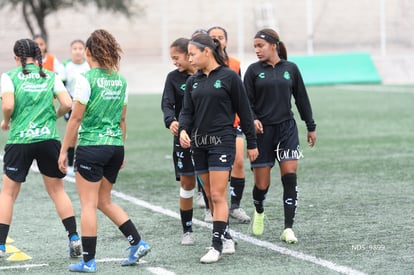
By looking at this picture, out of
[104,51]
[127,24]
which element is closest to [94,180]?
[104,51]

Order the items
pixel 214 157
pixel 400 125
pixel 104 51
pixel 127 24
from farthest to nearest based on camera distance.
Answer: pixel 127 24 < pixel 400 125 < pixel 214 157 < pixel 104 51

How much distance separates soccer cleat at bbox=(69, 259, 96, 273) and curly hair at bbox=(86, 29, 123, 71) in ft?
5.10

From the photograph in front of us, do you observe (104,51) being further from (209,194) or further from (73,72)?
(73,72)

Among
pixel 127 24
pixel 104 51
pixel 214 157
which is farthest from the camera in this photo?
pixel 127 24

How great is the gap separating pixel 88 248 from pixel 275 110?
2.35 metres

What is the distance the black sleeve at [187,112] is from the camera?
8.10 meters

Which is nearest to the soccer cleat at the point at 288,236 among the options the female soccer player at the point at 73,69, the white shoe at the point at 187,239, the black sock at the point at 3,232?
the white shoe at the point at 187,239

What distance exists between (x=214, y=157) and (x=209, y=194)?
487mm

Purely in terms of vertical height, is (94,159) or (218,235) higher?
(94,159)

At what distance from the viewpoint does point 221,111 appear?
26.2 feet

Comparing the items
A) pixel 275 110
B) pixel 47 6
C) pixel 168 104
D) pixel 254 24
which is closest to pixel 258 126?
pixel 275 110

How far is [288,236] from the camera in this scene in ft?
28.2

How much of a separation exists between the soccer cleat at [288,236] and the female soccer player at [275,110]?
47mm

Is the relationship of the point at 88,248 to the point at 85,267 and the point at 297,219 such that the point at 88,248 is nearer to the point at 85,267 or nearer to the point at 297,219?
the point at 85,267
